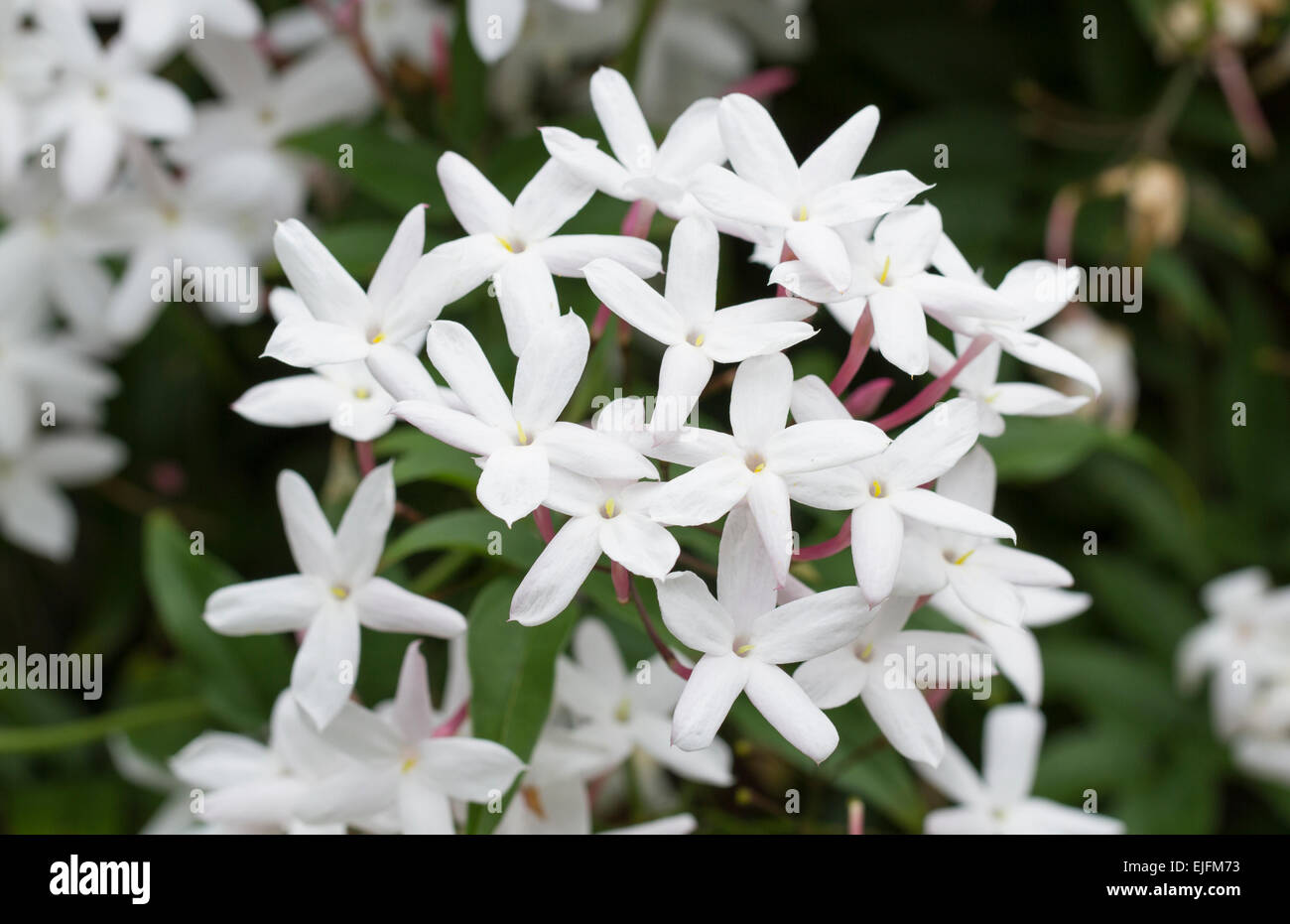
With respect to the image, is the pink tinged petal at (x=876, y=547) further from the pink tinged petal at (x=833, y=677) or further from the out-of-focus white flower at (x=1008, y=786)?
the out-of-focus white flower at (x=1008, y=786)

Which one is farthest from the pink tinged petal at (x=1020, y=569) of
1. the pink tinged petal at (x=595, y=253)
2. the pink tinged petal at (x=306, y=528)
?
the pink tinged petal at (x=306, y=528)

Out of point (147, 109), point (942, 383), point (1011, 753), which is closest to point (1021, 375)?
point (1011, 753)

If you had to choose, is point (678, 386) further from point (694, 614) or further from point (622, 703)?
point (622, 703)

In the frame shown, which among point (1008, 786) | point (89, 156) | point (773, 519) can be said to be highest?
point (89, 156)

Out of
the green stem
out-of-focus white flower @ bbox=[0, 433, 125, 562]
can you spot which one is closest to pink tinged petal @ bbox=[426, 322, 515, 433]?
the green stem

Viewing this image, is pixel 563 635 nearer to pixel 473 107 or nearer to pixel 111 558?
pixel 473 107
